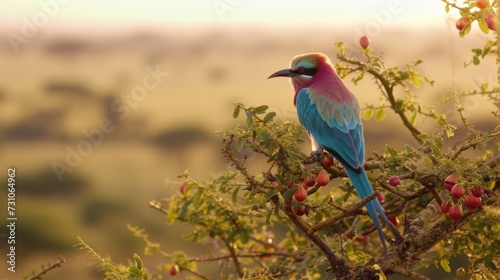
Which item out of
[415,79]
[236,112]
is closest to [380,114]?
[415,79]

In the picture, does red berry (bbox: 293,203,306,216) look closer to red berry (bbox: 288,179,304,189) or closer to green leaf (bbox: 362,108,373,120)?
red berry (bbox: 288,179,304,189)

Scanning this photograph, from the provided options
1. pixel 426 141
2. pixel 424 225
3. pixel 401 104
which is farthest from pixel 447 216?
pixel 401 104

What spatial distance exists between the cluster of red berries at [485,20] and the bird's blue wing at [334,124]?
630 millimetres

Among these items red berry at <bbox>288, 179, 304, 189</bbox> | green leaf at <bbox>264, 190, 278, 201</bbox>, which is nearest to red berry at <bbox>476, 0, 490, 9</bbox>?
red berry at <bbox>288, 179, 304, 189</bbox>

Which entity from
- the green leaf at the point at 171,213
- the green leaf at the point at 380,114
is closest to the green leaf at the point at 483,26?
the green leaf at the point at 380,114

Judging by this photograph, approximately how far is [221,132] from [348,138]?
0.95 metres

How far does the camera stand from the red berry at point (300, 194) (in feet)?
10.2

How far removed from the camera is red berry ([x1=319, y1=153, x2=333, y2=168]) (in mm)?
3375

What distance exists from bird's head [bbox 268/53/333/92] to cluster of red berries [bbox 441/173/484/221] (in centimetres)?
115

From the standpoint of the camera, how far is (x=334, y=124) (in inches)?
154

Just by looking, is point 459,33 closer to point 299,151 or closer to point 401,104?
point 401,104

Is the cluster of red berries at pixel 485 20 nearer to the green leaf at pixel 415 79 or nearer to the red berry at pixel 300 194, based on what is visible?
the green leaf at pixel 415 79

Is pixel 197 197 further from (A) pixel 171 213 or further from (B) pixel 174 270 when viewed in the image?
(B) pixel 174 270

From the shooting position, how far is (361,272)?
3.30m
